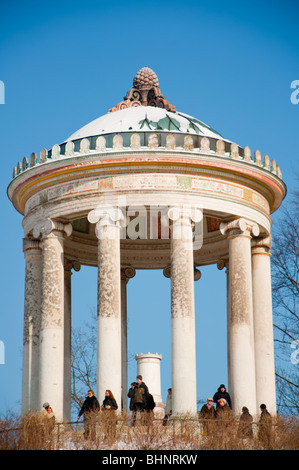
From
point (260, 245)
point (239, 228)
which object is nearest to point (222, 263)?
point (260, 245)

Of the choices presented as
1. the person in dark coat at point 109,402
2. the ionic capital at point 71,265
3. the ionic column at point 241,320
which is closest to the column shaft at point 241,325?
the ionic column at point 241,320

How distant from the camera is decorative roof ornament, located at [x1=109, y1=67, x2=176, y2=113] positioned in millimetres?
55213

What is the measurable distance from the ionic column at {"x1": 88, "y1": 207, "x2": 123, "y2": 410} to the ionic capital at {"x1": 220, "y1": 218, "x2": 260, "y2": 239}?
5.72 m

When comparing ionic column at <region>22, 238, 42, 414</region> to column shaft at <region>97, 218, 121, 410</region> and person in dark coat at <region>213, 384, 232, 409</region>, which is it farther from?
person in dark coat at <region>213, 384, 232, 409</region>

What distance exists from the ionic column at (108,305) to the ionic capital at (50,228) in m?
2.31

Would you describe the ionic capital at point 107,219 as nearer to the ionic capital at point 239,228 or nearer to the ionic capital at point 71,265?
the ionic capital at point 239,228

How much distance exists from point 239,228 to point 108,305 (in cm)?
781

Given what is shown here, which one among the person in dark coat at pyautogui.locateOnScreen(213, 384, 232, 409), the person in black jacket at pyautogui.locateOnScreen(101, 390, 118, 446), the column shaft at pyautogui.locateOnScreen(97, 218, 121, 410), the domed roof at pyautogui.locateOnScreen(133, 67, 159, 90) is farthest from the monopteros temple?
the person in black jacket at pyautogui.locateOnScreen(101, 390, 118, 446)

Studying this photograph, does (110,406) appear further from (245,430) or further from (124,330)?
(124,330)

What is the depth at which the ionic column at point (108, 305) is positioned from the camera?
45188mm

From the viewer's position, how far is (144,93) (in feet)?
183
